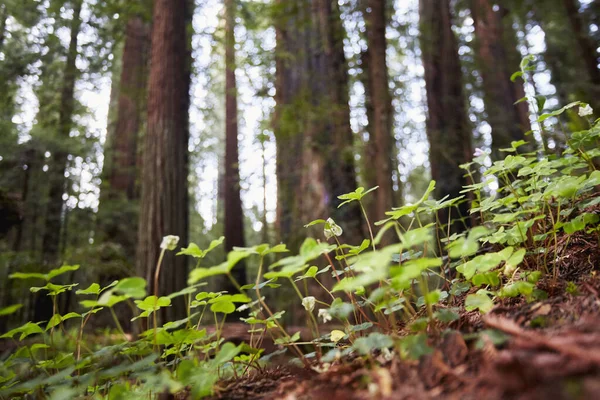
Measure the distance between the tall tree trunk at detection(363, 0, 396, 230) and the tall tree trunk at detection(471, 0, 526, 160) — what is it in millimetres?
1774

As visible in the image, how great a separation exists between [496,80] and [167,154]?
25.3ft

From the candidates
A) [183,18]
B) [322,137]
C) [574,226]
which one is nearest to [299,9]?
[183,18]

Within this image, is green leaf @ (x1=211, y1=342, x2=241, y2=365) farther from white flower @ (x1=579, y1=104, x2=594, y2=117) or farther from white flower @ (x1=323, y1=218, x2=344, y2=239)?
white flower @ (x1=579, y1=104, x2=594, y2=117)

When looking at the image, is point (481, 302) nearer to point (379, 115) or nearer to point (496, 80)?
point (379, 115)

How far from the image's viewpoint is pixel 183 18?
5.66 metres

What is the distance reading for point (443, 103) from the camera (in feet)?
25.2

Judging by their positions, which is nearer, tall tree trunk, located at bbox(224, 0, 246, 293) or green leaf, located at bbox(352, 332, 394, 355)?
green leaf, located at bbox(352, 332, 394, 355)

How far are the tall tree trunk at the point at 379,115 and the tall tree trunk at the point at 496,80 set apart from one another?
1774 mm

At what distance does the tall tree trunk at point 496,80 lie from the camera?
7.89 metres

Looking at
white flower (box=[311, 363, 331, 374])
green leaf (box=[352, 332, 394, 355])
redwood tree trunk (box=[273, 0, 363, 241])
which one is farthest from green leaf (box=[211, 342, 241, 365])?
redwood tree trunk (box=[273, 0, 363, 241])

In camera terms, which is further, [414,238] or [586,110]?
[586,110]

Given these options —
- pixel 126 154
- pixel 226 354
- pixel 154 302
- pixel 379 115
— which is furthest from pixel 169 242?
pixel 126 154

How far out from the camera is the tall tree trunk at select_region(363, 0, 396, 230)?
254 inches

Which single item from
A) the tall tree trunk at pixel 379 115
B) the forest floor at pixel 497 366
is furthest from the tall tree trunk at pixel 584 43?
the forest floor at pixel 497 366
